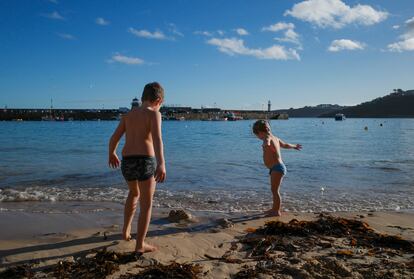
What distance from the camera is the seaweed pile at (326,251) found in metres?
3.43

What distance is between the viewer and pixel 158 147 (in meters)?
3.81

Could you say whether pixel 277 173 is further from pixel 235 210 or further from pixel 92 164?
pixel 92 164

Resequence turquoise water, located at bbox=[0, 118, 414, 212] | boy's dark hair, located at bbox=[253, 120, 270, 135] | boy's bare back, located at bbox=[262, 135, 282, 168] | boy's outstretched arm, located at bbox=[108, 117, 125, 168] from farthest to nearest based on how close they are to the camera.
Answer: turquoise water, located at bbox=[0, 118, 414, 212] → boy's bare back, located at bbox=[262, 135, 282, 168] → boy's dark hair, located at bbox=[253, 120, 270, 135] → boy's outstretched arm, located at bbox=[108, 117, 125, 168]

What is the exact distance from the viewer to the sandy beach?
135 inches

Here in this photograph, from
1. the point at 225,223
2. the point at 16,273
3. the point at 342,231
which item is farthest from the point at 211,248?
the point at 16,273

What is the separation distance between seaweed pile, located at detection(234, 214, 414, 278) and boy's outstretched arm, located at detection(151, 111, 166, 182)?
46.6 inches

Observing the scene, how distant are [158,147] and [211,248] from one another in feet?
4.30

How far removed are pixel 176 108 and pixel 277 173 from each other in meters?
160

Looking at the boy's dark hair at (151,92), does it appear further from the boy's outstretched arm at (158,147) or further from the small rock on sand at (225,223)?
the small rock on sand at (225,223)

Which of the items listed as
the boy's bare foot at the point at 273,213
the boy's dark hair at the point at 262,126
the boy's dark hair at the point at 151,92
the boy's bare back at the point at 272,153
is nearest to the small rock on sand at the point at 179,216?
the boy's bare foot at the point at 273,213

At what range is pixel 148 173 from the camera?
396cm

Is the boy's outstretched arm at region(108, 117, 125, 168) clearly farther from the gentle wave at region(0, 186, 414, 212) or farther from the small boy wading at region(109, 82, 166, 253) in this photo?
the gentle wave at region(0, 186, 414, 212)

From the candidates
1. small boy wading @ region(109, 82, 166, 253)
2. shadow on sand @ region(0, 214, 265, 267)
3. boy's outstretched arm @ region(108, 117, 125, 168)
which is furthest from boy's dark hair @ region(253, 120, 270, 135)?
boy's outstretched arm @ region(108, 117, 125, 168)

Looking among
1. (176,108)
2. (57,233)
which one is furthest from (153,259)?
(176,108)
